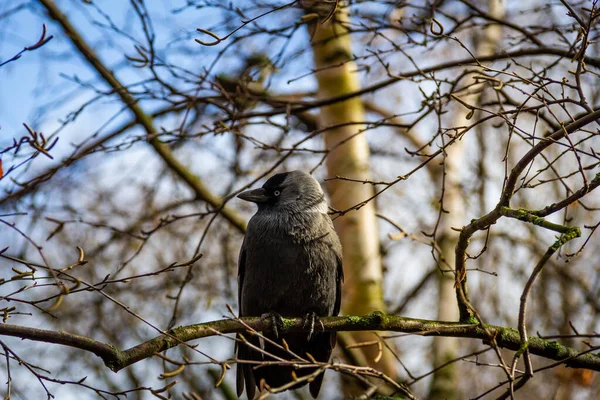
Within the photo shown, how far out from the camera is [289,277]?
16.0 feet

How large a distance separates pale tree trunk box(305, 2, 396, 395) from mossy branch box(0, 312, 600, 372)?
2.85 meters

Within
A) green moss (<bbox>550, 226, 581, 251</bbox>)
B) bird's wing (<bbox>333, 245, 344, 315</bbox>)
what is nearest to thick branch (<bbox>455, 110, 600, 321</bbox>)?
green moss (<bbox>550, 226, 581, 251</bbox>)

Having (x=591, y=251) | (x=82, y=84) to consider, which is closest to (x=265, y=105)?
(x=82, y=84)

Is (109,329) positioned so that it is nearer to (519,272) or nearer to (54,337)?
(519,272)

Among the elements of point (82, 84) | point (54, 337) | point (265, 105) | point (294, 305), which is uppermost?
point (265, 105)

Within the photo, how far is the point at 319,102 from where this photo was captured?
213 inches

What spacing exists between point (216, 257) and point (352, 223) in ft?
9.33

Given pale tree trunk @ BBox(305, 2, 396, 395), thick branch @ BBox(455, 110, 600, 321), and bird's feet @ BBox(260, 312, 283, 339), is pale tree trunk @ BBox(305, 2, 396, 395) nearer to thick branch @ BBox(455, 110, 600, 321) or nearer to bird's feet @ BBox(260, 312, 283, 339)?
bird's feet @ BBox(260, 312, 283, 339)

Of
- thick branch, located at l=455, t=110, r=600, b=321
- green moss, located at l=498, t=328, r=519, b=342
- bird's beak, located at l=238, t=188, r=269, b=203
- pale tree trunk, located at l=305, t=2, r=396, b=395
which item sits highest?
pale tree trunk, located at l=305, t=2, r=396, b=395

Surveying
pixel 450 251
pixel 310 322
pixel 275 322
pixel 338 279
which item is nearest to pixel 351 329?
pixel 275 322

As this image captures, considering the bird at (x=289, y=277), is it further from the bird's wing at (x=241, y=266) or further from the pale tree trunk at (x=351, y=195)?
the pale tree trunk at (x=351, y=195)

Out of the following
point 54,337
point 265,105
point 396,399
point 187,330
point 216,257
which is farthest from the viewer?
point 216,257

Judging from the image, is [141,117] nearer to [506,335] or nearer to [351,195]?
[351,195]

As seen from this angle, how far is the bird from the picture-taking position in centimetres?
491
